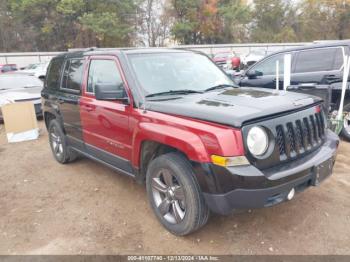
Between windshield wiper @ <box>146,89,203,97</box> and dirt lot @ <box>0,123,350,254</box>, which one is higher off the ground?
windshield wiper @ <box>146,89,203,97</box>

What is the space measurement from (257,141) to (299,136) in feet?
1.79

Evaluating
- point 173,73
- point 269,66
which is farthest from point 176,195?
point 269,66

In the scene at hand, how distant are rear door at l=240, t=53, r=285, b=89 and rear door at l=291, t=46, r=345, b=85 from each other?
355 mm

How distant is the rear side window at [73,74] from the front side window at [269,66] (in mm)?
3879

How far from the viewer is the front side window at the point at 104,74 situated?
3.65 metres

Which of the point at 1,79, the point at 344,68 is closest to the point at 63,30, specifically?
the point at 1,79

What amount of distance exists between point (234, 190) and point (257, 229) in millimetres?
933

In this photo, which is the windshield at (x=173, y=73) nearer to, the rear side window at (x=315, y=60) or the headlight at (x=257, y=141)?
the headlight at (x=257, y=141)

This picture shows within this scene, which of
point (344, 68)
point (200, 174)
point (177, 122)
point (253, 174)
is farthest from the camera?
point (344, 68)

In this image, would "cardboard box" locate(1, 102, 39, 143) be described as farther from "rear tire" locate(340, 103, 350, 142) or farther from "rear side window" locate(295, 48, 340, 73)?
"rear tire" locate(340, 103, 350, 142)

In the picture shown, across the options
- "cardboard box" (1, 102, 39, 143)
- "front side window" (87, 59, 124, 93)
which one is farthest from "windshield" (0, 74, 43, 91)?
"front side window" (87, 59, 124, 93)

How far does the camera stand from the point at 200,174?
8.71 ft

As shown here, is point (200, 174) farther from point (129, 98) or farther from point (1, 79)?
point (1, 79)

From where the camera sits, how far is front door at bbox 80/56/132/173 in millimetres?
3576
